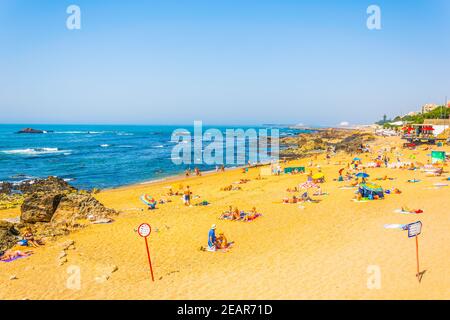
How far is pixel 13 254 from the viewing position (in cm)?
1127

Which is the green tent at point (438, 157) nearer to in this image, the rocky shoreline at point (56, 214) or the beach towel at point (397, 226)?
the beach towel at point (397, 226)

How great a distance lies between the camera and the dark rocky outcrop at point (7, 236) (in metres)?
12.0

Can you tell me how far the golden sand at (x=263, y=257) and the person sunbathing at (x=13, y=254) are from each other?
1.19ft

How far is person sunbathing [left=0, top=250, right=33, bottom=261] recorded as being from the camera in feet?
36.3

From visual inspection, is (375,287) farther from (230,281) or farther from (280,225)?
(280,225)

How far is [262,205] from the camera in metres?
17.0

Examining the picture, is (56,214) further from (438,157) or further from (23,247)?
(438,157)

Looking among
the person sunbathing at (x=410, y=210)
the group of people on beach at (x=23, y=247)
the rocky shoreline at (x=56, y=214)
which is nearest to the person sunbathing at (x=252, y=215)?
the person sunbathing at (x=410, y=210)

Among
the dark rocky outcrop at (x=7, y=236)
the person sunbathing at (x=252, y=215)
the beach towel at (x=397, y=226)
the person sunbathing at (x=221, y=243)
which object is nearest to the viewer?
the person sunbathing at (x=221, y=243)

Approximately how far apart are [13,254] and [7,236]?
1.67 m

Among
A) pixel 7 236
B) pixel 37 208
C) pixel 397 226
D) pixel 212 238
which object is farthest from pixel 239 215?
pixel 37 208

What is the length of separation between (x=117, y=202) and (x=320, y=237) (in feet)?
42.7

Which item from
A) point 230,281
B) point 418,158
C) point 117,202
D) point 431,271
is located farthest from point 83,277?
point 418,158

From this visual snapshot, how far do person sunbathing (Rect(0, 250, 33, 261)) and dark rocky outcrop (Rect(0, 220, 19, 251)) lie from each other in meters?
0.49
